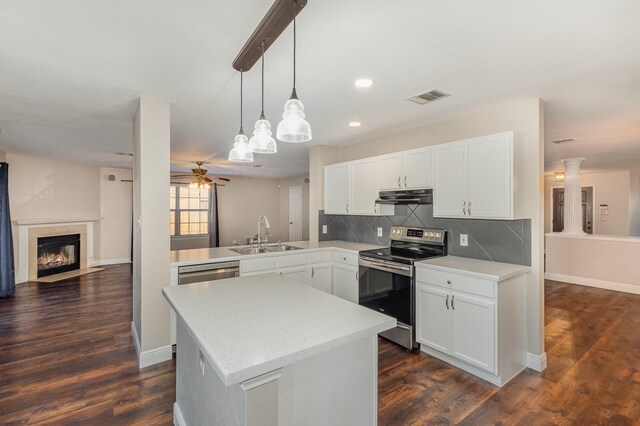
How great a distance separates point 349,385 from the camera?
1536mm

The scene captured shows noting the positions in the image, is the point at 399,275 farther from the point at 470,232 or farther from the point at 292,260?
the point at 292,260

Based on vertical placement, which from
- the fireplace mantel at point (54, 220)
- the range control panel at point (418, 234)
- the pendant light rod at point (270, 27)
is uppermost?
the pendant light rod at point (270, 27)

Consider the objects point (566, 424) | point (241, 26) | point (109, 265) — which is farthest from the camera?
point (109, 265)

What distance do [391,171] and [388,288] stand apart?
1.37 meters

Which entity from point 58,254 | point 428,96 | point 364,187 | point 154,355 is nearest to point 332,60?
point 428,96

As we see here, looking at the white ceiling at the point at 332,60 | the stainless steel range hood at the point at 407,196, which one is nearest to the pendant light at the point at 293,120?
the white ceiling at the point at 332,60

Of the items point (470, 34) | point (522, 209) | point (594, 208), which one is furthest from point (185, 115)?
point (594, 208)

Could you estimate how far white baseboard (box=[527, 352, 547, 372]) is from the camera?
2.75 metres

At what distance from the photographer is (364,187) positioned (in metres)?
4.12

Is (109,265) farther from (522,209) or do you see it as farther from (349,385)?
(522,209)

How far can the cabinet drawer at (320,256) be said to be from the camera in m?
3.97

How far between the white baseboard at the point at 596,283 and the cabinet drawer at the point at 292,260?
5123mm

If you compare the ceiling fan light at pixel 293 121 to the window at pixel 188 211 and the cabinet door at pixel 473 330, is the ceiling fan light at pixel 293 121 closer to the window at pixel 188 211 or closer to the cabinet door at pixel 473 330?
the cabinet door at pixel 473 330

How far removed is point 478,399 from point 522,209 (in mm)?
1658
